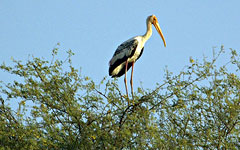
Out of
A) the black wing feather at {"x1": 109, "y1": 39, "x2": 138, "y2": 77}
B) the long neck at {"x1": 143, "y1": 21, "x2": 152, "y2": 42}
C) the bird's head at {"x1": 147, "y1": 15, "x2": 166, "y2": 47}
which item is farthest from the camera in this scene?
the bird's head at {"x1": 147, "y1": 15, "x2": 166, "y2": 47}

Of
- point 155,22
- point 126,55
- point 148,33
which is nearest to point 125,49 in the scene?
point 126,55

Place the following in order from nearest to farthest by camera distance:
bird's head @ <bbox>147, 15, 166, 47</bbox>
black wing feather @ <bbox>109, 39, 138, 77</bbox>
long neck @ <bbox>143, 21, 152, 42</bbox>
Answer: black wing feather @ <bbox>109, 39, 138, 77</bbox>
long neck @ <bbox>143, 21, 152, 42</bbox>
bird's head @ <bbox>147, 15, 166, 47</bbox>

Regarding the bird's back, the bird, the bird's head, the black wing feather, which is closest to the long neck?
the bird

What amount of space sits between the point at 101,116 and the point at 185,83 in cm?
155

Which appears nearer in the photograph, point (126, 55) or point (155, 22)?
point (126, 55)

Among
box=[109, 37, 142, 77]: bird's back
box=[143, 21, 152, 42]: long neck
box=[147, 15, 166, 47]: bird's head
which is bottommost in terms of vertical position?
box=[109, 37, 142, 77]: bird's back

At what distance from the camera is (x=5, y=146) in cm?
834

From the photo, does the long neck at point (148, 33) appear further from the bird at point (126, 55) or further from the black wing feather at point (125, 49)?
the black wing feather at point (125, 49)

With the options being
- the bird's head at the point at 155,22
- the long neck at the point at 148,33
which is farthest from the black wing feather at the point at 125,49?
the bird's head at the point at 155,22

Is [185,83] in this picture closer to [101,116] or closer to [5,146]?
[101,116]

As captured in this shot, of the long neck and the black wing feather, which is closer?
the black wing feather

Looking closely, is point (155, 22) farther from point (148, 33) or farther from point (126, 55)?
point (126, 55)

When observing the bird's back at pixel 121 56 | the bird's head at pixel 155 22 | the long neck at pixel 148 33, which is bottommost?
the bird's back at pixel 121 56

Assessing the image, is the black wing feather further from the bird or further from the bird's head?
the bird's head
